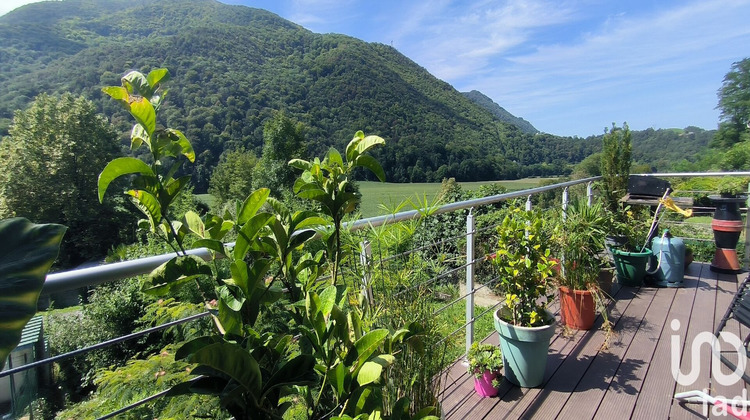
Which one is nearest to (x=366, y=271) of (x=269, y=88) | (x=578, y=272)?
(x=578, y=272)

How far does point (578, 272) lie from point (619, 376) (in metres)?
0.71

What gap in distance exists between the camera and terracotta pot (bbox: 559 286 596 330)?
267cm

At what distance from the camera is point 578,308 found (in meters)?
2.69

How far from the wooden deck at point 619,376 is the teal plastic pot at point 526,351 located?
0.07 meters

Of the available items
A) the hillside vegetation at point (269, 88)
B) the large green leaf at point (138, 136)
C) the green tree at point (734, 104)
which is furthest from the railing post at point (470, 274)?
the green tree at point (734, 104)

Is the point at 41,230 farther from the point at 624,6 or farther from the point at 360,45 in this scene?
the point at 360,45

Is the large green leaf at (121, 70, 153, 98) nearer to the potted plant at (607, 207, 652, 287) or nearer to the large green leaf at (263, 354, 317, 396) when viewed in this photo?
the large green leaf at (263, 354, 317, 396)

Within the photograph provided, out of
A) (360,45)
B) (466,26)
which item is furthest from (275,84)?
(466,26)

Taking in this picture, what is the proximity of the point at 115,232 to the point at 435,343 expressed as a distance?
35805 millimetres

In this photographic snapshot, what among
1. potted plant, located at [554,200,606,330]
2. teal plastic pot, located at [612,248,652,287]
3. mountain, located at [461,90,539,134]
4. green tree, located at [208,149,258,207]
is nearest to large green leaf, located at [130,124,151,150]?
potted plant, located at [554,200,606,330]

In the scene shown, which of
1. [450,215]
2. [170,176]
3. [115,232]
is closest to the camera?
[170,176]

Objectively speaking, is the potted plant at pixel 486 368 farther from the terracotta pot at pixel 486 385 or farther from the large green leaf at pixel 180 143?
the large green leaf at pixel 180 143

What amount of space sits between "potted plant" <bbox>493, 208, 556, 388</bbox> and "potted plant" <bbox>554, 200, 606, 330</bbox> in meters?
0.57

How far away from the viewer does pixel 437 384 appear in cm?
134
